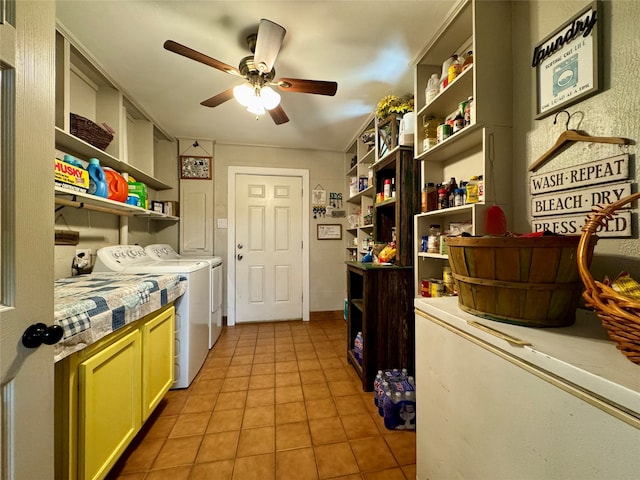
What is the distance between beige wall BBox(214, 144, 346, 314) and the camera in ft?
10.5

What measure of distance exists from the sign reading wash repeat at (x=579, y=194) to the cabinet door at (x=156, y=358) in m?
1.97

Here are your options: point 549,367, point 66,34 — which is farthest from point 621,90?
point 66,34

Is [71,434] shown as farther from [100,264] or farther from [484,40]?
[484,40]

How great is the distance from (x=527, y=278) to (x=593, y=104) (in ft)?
2.57

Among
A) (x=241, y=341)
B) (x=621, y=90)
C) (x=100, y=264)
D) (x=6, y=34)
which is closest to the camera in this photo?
(x=6, y=34)

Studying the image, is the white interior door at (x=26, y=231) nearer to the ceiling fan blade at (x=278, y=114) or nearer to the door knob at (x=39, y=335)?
the door knob at (x=39, y=335)

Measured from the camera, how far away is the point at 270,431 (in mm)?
1368

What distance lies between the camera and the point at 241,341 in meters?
2.64

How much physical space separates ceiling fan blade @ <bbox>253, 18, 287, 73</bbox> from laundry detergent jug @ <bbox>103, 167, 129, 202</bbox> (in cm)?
139

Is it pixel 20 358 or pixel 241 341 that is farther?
pixel 241 341

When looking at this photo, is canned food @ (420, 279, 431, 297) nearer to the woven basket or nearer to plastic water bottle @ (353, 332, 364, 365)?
plastic water bottle @ (353, 332, 364, 365)

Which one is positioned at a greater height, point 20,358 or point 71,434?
point 20,358

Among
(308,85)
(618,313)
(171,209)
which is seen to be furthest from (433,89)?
(171,209)

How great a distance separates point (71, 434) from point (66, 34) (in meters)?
2.15
